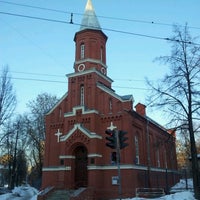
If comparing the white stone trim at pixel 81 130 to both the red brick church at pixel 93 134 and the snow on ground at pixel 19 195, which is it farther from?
the snow on ground at pixel 19 195

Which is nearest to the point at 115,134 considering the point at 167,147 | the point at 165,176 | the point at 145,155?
the point at 145,155

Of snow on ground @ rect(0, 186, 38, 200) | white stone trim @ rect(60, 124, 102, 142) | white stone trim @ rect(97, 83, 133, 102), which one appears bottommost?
snow on ground @ rect(0, 186, 38, 200)

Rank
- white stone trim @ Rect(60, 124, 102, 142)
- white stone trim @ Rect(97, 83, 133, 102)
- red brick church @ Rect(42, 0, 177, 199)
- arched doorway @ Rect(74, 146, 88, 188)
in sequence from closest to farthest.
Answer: red brick church @ Rect(42, 0, 177, 199) → white stone trim @ Rect(60, 124, 102, 142) → arched doorway @ Rect(74, 146, 88, 188) → white stone trim @ Rect(97, 83, 133, 102)

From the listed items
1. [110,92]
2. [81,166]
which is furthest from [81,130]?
[110,92]

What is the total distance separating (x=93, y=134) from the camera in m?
25.0

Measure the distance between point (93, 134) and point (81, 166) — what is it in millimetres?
3700

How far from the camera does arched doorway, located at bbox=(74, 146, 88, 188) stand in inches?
1009

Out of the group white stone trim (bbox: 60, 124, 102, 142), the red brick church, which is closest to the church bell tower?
the red brick church

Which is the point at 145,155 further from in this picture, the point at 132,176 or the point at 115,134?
the point at 115,134

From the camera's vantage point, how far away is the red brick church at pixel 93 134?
958 inches

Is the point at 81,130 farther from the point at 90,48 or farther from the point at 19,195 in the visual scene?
the point at 19,195

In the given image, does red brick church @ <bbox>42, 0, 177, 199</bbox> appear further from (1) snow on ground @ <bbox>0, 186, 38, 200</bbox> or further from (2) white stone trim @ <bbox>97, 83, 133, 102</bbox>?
(1) snow on ground @ <bbox>0, 186, 38, 200</bbox>

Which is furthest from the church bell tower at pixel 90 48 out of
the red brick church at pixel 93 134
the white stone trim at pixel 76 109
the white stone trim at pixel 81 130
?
the white stone trim at pixel 81 130

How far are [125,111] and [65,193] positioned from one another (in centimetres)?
926
